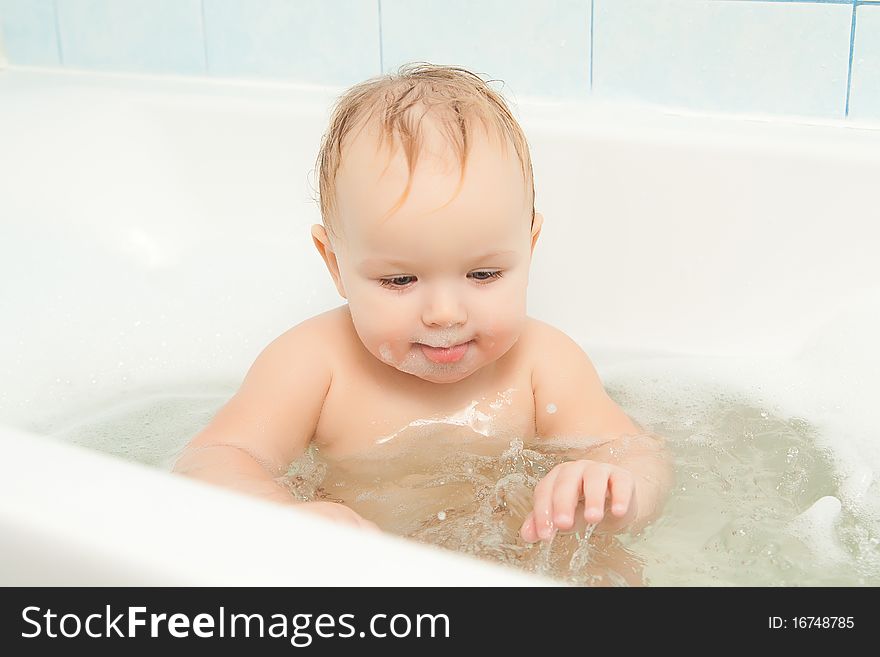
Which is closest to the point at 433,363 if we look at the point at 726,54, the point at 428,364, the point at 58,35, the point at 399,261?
the point at 428,364

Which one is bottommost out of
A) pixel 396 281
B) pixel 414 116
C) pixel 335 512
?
pixel 335 512

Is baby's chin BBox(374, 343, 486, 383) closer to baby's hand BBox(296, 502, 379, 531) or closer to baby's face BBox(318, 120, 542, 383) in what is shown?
baby's face BBox(318, 120, 542, 383)

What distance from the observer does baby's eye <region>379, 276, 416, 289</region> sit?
3.21 ft

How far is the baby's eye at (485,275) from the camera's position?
0.98m

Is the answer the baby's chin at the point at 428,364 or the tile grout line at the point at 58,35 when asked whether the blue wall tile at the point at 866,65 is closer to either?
Answer: the baby's chin at the point at 428,364

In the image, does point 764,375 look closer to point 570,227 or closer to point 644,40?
point 570,227

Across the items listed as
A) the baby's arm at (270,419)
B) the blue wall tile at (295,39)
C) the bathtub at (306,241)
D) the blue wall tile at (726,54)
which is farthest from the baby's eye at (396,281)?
the blue wall tile at (295,39)

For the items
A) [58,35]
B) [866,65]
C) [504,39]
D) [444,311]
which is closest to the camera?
[444,311]

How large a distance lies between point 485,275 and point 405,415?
0.69 ft

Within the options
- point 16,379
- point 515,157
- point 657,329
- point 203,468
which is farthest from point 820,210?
point 16,379

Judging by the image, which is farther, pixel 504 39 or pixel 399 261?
pixel 504 39

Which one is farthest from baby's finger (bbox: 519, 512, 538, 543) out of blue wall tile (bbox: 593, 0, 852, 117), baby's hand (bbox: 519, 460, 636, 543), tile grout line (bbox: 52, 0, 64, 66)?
tile grout line (bbox: 52, 0, 64, 66)

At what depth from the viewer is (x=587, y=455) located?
108 centimetres

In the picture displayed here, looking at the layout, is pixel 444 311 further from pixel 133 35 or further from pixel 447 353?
pixel 133 35
